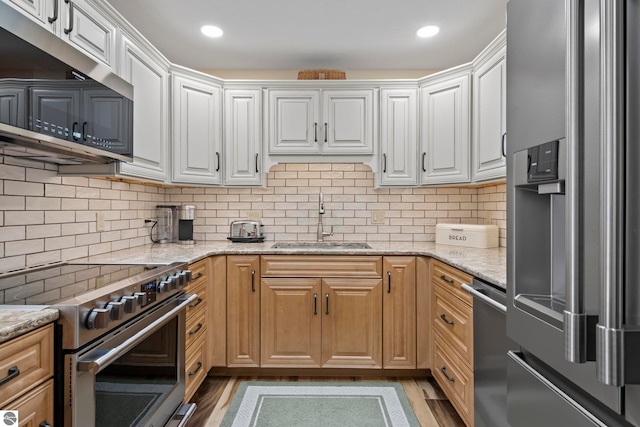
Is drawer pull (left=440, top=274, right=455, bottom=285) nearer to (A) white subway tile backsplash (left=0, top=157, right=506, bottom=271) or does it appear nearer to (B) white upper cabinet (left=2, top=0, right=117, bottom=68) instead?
(A) white subway tile backsplash (left=0, top=157, right=506, bottom=271)

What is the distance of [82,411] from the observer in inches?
46.3

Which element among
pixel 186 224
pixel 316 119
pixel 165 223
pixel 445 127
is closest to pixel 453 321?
pixel 445 127

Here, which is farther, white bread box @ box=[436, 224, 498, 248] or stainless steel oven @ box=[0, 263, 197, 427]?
white bread box @ box=[436, 224, 498, 248]

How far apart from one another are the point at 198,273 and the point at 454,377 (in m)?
1.59

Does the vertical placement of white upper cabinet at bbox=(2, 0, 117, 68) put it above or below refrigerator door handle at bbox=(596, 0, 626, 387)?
above

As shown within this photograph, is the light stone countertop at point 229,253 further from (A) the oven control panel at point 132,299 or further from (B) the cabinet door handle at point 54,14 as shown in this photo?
(B) the cabinet door handle at point 54,14

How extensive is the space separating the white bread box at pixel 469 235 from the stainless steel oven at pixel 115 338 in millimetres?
1948

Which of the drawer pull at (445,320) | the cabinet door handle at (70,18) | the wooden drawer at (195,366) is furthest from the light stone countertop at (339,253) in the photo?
the cabinet door handle at (70,18)

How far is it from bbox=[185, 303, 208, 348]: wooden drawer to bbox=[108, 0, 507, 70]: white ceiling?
1.84 m

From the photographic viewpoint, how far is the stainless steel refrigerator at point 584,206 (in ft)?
2.12

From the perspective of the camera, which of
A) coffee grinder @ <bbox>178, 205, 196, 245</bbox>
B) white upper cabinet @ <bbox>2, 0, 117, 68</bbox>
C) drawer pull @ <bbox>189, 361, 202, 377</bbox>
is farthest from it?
coffee grinder @ <bbox>178, 205, 196, 245</bbox>

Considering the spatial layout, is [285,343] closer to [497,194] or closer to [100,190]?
[100,190]

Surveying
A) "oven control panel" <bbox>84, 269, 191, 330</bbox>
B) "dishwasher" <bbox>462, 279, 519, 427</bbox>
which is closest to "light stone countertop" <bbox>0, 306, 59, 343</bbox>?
"oven control panel" <bbox>84, 269, 191, 330</bbox>

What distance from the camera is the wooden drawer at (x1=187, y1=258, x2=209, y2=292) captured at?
7.34 feet
